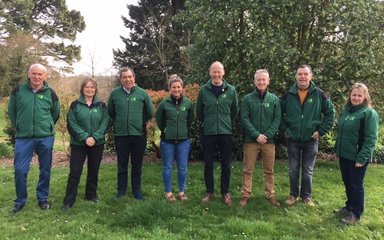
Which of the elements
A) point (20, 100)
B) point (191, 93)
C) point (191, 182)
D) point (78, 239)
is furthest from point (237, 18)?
point (78, 239)

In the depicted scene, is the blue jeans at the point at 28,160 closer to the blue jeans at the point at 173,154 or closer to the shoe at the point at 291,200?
the blue jeans at the point at 173,154

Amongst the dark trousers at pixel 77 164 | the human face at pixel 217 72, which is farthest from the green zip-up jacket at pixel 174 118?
the dark trousers at pixel 77 164

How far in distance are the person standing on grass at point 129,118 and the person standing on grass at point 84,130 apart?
0.85ft

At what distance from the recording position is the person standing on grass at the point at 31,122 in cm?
590

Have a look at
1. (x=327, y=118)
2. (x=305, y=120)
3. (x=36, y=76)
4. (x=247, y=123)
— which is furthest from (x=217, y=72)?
(x=36, y=76)

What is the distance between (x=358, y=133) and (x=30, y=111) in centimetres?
500

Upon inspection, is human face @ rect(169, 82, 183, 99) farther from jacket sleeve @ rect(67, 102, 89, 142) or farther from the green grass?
the green grass

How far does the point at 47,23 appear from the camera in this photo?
3797cm

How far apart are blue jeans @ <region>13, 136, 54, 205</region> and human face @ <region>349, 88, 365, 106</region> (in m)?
4.78

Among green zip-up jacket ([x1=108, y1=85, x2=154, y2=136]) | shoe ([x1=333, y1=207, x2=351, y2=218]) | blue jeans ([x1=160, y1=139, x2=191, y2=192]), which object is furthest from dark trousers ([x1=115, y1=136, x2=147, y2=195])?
shoe ([x1=333, y1=207, x2=351, y2=218])

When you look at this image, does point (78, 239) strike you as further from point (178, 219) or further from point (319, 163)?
point (319, 163)

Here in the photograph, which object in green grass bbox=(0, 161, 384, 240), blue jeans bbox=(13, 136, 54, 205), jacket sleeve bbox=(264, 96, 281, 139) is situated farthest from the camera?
jacket sleeve bbox=(264, 96, 281, 139)

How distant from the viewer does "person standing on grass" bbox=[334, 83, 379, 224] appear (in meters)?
5.33

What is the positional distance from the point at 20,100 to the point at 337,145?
197 inches
